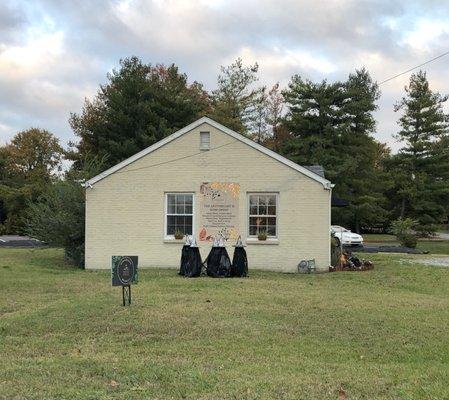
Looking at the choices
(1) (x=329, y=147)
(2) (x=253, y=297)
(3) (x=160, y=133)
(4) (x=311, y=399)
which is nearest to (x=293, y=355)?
(4) (x=311, y=399)

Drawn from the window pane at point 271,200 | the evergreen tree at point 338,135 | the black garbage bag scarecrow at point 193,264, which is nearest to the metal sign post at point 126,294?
the black garbage bag scarecrow at point 193,264

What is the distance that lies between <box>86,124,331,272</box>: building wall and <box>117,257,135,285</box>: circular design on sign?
339 inches

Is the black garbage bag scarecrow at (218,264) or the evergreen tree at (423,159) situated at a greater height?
the evergreen tree at (423,159)

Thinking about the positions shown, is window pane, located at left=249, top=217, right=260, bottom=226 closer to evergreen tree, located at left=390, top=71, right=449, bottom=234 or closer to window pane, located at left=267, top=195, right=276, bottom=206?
window pane, located at left=267, top=195, right=276, bottom=206

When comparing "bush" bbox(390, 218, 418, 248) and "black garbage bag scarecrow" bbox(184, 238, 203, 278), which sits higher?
"bush" bbox(390, 218, 418, 248)

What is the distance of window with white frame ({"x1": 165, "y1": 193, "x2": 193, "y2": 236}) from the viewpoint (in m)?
18.3

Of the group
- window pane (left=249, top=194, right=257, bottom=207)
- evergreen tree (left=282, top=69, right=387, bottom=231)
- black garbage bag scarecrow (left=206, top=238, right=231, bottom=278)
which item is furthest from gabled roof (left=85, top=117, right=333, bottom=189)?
evergreen tree (left=282, top=69, right=387, bottom=231)

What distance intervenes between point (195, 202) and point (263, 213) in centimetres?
225

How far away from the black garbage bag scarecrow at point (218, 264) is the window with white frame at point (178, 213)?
2.50 metres

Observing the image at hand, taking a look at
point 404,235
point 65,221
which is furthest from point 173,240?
point 404,235

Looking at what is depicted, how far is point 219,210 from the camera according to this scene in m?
18.1

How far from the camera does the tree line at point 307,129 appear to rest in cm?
4206

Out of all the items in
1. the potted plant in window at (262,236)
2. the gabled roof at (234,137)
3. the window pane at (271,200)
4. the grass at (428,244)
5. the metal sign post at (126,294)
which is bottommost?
the metal sign post at (126,294)

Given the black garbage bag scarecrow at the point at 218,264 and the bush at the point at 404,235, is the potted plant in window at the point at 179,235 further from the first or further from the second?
the bush at the point at 404,235
